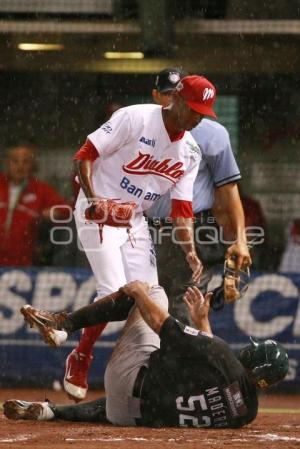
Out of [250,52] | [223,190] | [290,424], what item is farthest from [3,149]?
[290,424]

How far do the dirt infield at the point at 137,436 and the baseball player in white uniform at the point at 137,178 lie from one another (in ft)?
1.88

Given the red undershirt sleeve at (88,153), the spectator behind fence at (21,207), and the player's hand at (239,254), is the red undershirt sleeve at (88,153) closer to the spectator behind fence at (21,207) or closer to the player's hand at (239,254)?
the player's hand at (239,254)

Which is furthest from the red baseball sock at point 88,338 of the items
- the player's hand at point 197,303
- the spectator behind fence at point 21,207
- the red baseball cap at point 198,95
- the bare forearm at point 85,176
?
the spectator behind fence at point 21,207

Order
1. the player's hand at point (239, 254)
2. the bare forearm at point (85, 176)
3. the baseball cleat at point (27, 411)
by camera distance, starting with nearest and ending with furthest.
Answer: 1. the bare forearm at point (85, 176)
2. the baseball cleat at point (27, 411)
3. the player's hand at point (239, 254)

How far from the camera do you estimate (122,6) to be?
11703mm

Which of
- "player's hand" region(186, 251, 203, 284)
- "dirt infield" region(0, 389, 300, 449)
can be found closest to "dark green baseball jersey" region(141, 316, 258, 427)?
"dirt infield" region(0, 389, 300, 449)

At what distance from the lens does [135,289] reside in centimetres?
670

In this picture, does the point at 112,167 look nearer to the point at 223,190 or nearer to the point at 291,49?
the point at 223,190

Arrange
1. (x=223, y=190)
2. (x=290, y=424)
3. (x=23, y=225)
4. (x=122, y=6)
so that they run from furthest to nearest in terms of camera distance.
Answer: (x=122, y=6), (x=23, y=225), (x=223, y=190), (x=290, y=424)

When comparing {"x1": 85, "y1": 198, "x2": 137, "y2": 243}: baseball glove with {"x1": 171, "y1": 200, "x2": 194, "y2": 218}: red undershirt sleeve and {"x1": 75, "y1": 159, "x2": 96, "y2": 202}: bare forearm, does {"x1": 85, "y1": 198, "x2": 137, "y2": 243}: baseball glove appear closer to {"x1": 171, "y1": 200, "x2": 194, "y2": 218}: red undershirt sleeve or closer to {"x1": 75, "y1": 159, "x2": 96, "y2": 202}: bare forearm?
{"x1": 75, "y1": 159, "x2": 96, "y2": 202}: bare forearm

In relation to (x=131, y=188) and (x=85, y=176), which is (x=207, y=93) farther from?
(x=85, y=176)

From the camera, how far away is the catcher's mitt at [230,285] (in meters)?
7.38

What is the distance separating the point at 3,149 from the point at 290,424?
5555 millimetres

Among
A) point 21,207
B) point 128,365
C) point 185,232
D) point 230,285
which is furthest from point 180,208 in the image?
point 21,207
